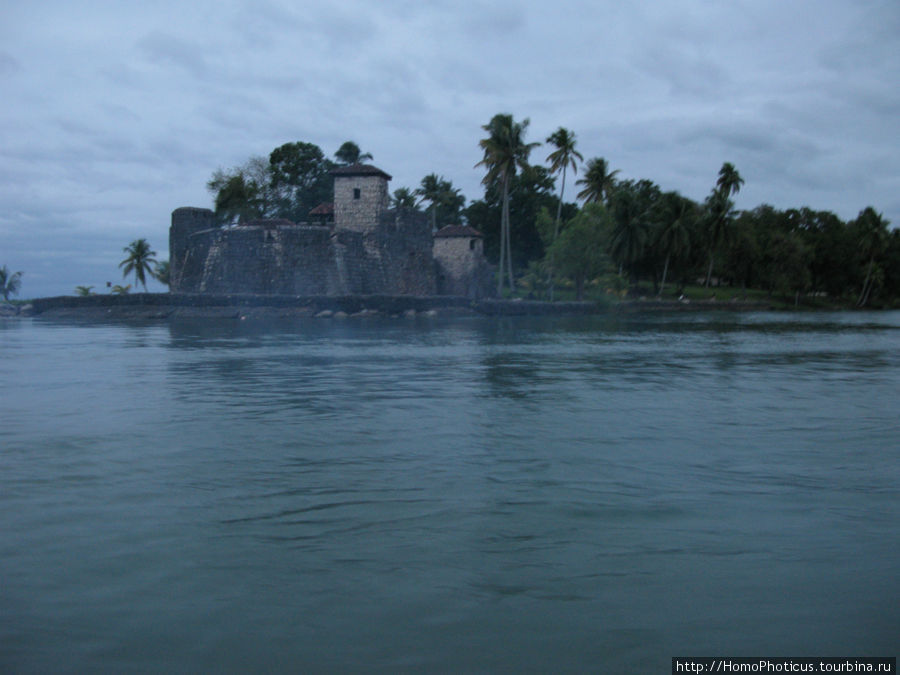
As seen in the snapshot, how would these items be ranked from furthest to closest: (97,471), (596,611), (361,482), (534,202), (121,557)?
(534,202)
(97,471)
(361,482)
(121,557)
(596,611)

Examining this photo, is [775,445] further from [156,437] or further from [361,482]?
[156,437]

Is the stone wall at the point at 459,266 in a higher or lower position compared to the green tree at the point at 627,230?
lower

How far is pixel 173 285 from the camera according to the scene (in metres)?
48.1

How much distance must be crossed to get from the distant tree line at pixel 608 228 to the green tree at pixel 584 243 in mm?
78

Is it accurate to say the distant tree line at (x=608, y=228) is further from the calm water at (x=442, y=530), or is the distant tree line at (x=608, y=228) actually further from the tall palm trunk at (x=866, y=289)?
the calm water at (x=442, y=530)

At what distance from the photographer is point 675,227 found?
6241cm

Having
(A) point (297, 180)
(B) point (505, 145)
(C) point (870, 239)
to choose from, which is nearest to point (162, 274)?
(A) point (297, 180)

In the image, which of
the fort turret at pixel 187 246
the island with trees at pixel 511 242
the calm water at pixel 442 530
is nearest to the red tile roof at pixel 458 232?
the island with trees at pixel 511 242

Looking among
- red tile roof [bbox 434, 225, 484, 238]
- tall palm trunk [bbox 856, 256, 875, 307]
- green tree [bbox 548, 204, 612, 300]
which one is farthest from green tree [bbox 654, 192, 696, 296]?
tall palm trunk [bbox 856, 256, 875, 307]

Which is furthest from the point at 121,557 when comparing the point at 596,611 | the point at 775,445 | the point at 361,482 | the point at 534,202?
the point at 534,202

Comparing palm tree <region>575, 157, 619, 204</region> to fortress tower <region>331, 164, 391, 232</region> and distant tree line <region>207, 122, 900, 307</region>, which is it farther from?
fortress tower <region>331, 164, 391, 232</region>

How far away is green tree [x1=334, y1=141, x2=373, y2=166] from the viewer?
Result: 68250 mm

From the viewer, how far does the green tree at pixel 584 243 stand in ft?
164

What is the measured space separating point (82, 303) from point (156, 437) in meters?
41.1
